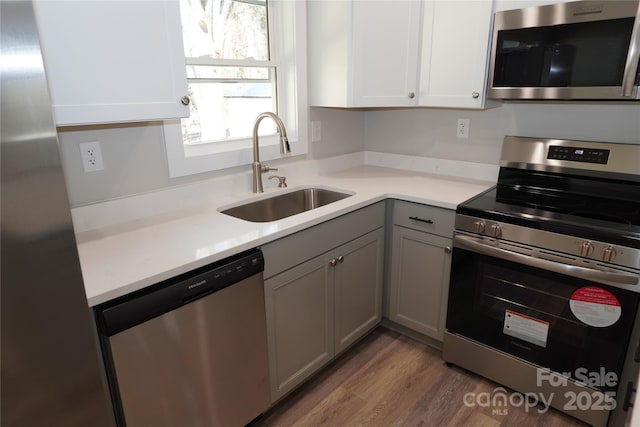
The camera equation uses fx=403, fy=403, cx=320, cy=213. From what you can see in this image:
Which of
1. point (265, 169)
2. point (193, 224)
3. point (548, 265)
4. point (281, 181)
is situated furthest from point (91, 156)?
point (548, 265)

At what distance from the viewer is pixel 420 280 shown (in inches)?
85.4

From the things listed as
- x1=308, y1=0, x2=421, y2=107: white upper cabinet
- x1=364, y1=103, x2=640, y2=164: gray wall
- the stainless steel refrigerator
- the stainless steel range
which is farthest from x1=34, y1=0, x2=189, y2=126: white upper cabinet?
x1=364, y1=103, x2=640, y2=164: gray wall

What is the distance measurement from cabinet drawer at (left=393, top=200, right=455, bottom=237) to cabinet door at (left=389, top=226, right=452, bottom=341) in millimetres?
34

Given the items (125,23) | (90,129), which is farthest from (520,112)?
(90,129)

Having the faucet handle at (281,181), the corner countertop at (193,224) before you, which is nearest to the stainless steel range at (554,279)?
the corner countertop at (193,224)

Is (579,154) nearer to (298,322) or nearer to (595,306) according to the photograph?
(595,306)

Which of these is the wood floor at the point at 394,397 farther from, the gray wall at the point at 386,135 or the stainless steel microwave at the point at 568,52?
the stainless steel microwave at the point at 568,52

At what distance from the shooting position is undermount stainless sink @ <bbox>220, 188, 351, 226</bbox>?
6.63 ft

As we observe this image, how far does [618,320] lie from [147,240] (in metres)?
1.82

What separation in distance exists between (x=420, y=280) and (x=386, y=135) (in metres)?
1.09

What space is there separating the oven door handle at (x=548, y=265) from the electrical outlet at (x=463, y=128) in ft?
2.61

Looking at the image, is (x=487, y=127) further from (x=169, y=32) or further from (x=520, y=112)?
(x=169, y=32)

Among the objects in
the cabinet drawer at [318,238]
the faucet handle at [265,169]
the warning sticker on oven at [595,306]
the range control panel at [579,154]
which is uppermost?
the range control panel at [579,154]

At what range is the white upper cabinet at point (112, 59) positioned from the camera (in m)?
1.13
